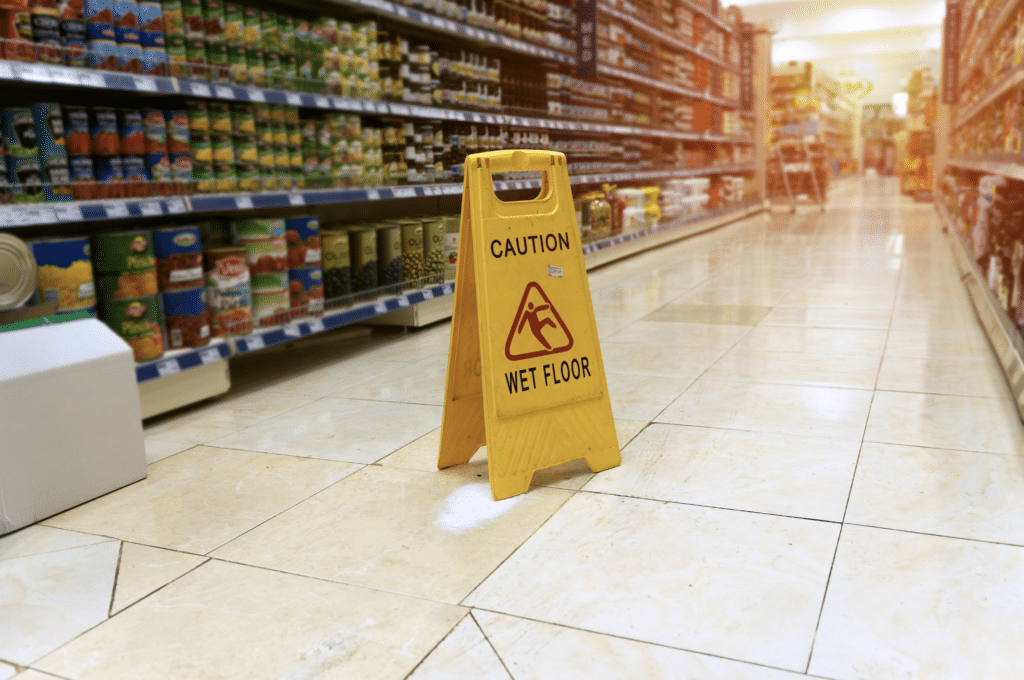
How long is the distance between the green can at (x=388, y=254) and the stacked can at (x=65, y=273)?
158 centimetres

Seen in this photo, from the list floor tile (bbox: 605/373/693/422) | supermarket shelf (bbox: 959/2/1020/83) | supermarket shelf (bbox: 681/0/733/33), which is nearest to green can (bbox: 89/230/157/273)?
floor tile (bbox: 605/373/693/422)

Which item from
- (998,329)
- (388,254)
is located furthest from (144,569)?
(998,329)

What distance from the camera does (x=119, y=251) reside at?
2547 millimetres

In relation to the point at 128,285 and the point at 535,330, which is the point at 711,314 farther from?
the point at 128,285

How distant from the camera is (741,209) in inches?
452

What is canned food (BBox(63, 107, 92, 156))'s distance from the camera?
2.49 m

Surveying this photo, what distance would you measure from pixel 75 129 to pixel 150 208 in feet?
1.05

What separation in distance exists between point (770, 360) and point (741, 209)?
871cm

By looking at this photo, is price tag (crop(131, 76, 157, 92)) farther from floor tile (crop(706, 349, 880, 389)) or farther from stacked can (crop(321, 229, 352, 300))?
floor tile (crop(706, 349, 880, 389))

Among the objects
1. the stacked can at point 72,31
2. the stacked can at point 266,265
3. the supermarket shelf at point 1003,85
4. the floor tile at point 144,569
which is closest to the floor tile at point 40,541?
the floor tile at point 144,569

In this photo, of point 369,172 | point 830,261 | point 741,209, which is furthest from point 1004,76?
point 741,209

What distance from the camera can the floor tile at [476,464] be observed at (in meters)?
2.13

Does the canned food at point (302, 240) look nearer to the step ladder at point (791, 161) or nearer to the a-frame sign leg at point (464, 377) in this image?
the a-frame sign leg at point (464, 377)

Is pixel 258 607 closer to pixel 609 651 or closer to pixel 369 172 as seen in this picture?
pixel 609 651
